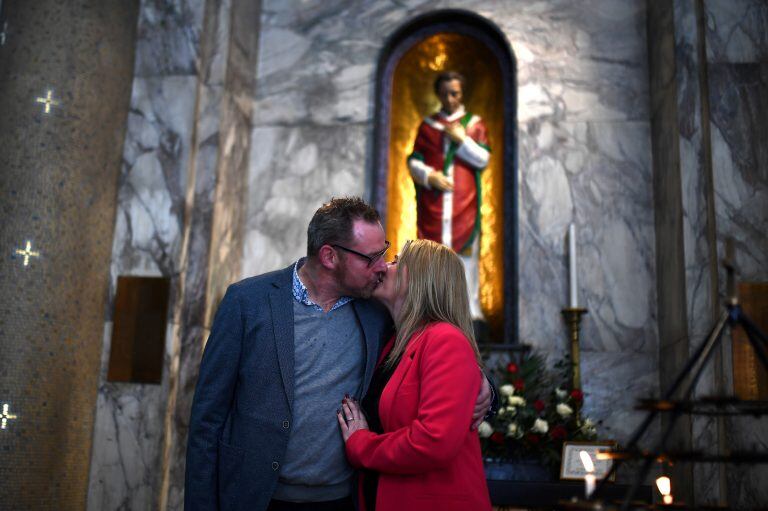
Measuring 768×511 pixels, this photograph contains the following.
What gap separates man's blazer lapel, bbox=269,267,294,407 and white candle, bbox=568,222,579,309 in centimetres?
236

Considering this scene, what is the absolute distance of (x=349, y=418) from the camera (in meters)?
2.77

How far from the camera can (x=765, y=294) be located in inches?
163

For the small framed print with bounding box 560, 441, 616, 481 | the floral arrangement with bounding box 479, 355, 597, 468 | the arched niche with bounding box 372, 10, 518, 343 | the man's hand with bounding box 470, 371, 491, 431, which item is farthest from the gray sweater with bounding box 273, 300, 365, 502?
the arched niche with bounding box 372, 10, 518, 343

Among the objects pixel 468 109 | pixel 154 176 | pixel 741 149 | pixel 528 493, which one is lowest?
pixel 528 493

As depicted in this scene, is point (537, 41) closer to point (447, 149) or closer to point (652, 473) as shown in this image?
point (447, 149)

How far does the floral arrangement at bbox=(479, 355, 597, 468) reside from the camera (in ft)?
14.0

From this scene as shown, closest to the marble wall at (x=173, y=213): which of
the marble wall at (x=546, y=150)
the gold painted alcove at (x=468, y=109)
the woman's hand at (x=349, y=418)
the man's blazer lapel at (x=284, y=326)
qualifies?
the marble wall at (x=546, y=150)

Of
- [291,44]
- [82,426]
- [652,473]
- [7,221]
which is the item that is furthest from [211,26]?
[652,473]

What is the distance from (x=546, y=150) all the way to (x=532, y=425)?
6.45 ft

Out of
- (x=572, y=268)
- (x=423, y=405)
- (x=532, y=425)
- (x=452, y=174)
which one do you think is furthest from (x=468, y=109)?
(x=423, y=405)

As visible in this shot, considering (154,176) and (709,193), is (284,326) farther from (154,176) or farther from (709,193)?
(709,193)

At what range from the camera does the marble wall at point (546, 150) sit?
4984mm

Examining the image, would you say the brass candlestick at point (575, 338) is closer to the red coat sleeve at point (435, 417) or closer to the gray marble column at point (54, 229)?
the red coat sleeve at point (435, 417)

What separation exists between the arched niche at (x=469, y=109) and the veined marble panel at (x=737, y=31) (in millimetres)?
1361
